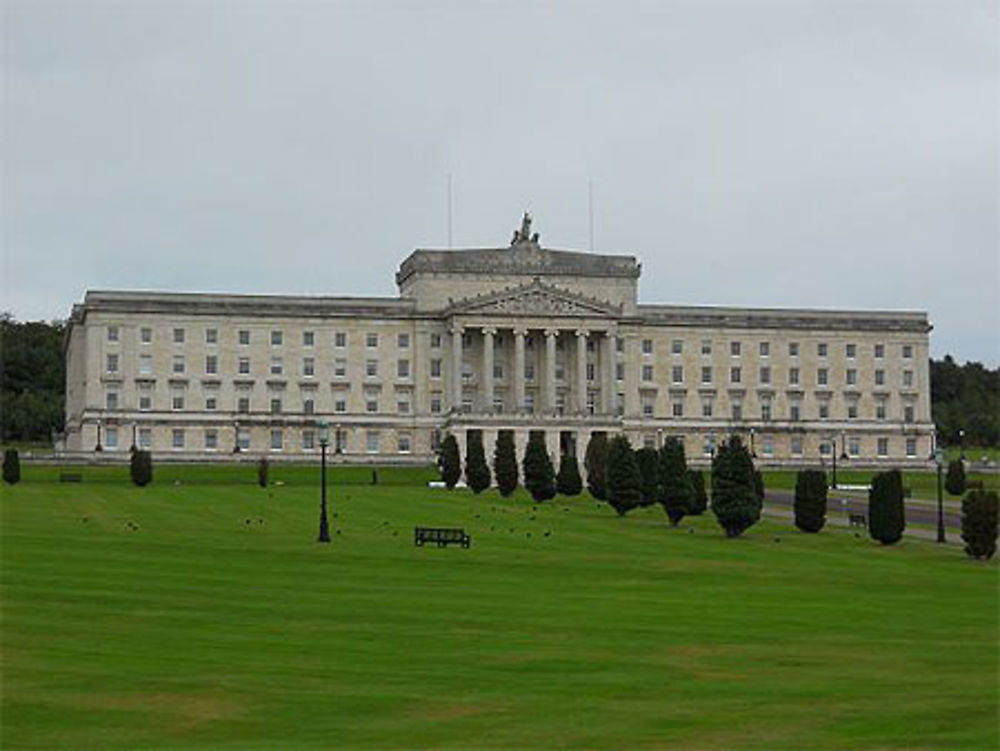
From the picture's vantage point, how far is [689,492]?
2933 inches

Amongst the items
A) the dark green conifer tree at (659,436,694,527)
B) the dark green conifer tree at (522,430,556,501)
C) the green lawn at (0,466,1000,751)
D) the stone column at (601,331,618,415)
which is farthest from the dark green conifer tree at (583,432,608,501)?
the stone column at (601,331,618,415)

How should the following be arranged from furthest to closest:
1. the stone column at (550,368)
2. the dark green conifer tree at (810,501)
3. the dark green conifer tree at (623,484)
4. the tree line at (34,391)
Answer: the tree line at (34,391)
the stone column at (550,368)
the dark green conifer tree at (623,484)
the dark green conifer tree at (810,501)

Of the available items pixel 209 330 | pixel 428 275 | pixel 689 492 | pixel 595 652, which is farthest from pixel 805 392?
pixel 595 652

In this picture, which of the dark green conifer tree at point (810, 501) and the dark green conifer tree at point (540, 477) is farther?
the dark green conifer tree at point (540, 477)

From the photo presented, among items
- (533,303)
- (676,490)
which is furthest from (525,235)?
(676,490)

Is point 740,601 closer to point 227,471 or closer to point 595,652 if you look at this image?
point 595,652

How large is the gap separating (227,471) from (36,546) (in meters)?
73.3

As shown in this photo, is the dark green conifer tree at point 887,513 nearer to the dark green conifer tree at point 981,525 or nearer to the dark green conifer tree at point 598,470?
the dark green conifer tree at point 981,525

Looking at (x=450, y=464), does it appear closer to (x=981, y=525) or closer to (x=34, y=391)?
(x=981, y=525)

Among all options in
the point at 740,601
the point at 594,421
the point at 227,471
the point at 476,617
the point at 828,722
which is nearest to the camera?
the point at 828,722

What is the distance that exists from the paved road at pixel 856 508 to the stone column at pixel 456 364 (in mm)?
50894

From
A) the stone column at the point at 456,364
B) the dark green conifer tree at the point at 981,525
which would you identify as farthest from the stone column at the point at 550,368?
the dark green conifer tree at the point at 981,525

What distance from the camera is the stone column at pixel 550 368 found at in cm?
15638

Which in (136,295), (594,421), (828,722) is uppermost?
(136,295)
